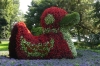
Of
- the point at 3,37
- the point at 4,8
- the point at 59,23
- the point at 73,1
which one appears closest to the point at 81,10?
the point at 73,1

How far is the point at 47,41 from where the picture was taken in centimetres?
1114

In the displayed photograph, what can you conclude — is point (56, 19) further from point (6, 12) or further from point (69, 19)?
point (6, 12)

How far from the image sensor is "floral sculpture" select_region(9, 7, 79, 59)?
→ 10883 mm

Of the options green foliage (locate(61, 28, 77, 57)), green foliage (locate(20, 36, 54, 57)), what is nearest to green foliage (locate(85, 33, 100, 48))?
green foliage (locate(61, 28, 77, 57))

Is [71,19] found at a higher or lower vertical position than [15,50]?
higher

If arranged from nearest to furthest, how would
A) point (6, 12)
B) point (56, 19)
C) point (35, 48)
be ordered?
point (35, 48), point (56, 19), point (6, 12)

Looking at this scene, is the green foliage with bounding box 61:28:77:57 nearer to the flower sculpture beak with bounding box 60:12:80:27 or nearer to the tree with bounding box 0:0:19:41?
the flower sculpture beak with bounding box 60:12:80:27

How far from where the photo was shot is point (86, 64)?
8.07 metres

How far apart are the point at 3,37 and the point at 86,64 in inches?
1663

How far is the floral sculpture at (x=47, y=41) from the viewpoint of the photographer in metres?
10.9

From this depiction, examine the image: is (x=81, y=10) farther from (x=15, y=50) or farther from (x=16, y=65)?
(x=16, y=65)

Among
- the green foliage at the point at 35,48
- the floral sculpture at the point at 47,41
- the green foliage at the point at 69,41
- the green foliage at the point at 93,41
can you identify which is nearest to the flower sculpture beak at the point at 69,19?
the floral sculpture at the point at 47,41

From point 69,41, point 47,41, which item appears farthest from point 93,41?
point 47,41

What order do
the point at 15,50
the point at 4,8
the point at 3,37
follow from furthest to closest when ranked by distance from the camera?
the point at 3,37 → the point at 4,8 → the point at 15,50
